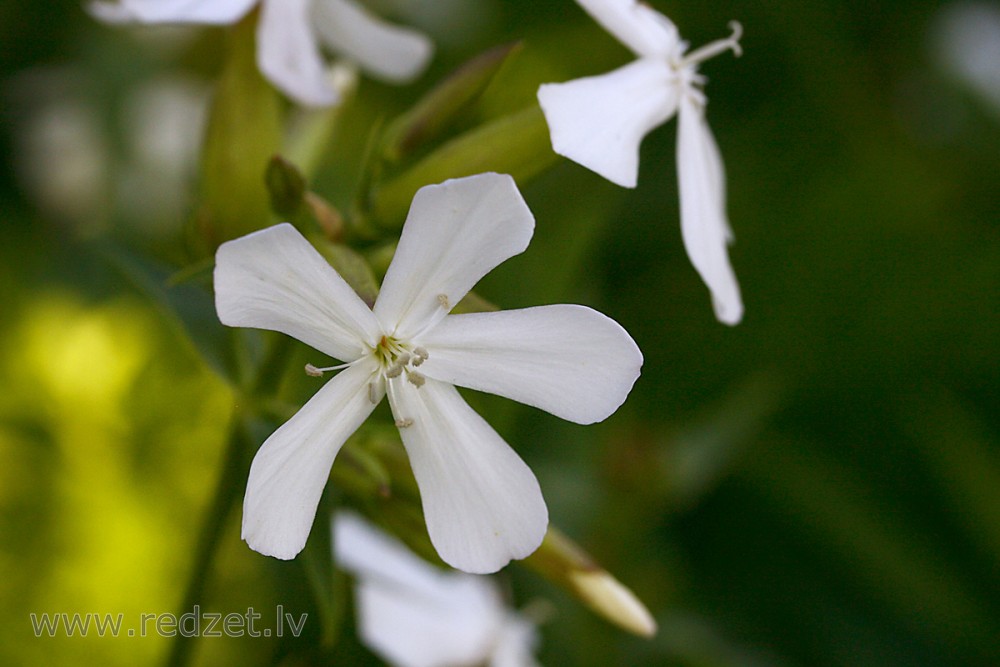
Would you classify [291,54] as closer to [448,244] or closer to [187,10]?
[187,10]

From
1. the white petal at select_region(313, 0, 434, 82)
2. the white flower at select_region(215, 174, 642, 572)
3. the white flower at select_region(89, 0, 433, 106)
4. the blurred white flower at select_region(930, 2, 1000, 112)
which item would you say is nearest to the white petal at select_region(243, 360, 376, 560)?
the white flower at select_region(215, 174, 642, 572)

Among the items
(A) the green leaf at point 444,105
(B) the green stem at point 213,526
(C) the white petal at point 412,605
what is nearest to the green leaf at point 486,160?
(A) the green leaf at point 444,105

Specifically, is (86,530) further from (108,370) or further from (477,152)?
(477,152)

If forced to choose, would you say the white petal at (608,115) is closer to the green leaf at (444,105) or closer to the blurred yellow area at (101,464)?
the green leaf at (444,105)

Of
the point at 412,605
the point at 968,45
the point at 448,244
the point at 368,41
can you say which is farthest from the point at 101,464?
the point at 968,45

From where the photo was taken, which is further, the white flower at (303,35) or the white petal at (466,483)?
the white flower at (303,35)

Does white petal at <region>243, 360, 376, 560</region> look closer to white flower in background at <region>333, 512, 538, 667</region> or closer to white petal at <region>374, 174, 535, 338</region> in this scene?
white petal at <region>374, 174, 535, 338</region>

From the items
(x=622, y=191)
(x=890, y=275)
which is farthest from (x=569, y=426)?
(x=890, y=275)

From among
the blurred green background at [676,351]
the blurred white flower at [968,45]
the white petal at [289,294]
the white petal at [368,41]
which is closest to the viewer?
the white petal at [289,294]
